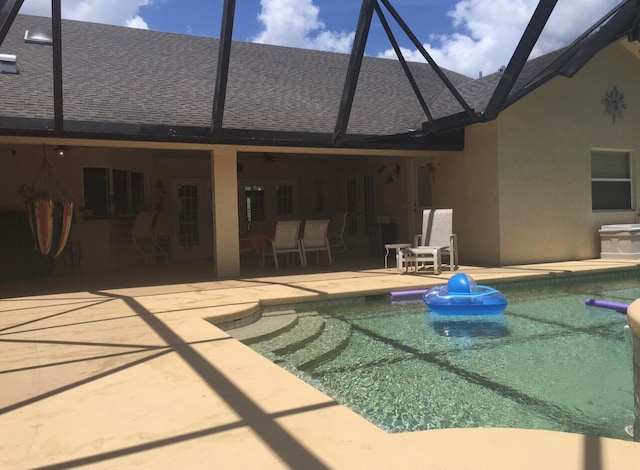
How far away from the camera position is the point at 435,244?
9656 millimetres

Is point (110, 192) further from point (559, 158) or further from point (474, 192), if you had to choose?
point (559, 158)

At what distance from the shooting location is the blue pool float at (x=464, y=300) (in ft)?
19.1

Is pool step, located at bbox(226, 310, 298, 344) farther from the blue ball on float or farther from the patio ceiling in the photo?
the patio ceiling

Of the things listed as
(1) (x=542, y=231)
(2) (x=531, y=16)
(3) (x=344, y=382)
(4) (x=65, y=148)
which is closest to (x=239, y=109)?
(4) (x=65, y=148)

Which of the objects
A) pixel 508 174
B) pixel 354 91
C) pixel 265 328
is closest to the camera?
pixel 265 328

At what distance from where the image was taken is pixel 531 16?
24.2 ft

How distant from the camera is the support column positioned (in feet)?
29.6

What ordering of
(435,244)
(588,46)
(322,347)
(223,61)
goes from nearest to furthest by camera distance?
(322,347) → (223,61) → (435,244) → (588,46)

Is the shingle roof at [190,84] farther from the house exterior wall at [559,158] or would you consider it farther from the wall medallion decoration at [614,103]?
the wall medallion decoration at [614,103]

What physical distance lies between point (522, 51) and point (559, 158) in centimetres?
369

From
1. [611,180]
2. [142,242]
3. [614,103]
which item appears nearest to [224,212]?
[142,242]

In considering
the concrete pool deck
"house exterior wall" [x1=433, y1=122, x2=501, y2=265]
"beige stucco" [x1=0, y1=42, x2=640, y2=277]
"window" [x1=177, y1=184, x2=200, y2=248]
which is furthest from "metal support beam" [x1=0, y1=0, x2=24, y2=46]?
"house exterior wall" [x1=433, y1=122, x2=501, y2=265]

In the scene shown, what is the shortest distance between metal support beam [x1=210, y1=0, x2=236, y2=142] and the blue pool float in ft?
13.9

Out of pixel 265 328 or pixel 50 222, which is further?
pixel 50 222
